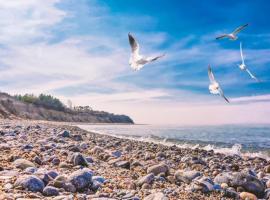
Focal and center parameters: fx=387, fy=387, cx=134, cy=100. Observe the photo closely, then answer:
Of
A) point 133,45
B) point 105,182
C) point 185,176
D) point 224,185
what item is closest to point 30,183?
point 105,182

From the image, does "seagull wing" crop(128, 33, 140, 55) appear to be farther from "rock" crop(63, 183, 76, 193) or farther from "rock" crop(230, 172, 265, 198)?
"rock" crop(63, 183, 76, 193)

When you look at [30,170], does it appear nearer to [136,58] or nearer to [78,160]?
[78,160]

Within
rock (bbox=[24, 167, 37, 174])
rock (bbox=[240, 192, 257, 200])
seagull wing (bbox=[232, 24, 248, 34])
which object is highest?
seagull wing (bbox=[232, 24, 248, 34])

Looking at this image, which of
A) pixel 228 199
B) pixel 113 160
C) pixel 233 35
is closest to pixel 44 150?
pixel 113 160

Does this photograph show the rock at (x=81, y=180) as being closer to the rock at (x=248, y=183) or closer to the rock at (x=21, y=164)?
the rock at (x=21, y=164)

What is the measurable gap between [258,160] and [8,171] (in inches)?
398

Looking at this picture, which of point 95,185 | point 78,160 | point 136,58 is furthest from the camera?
point 136,58

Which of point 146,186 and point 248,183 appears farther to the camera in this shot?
point 248,183

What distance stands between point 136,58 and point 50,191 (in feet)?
14.1

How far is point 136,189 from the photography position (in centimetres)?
637

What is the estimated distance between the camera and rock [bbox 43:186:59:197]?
518 centimetres

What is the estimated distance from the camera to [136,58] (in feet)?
28.6

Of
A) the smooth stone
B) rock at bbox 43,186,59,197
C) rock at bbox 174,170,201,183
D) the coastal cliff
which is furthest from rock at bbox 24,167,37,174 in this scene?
the coastal cliff

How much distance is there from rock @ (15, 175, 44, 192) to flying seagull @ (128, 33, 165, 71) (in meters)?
3.61
